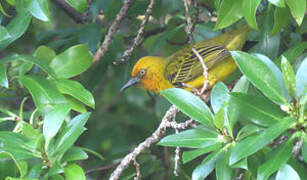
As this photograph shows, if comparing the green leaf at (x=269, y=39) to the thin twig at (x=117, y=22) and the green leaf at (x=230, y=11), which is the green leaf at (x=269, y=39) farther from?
the thin twig at (x=117, y=22)

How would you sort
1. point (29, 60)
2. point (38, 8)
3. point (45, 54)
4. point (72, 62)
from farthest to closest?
point (45, 54), point (72, 62), point (29, 60), point (38, 8)

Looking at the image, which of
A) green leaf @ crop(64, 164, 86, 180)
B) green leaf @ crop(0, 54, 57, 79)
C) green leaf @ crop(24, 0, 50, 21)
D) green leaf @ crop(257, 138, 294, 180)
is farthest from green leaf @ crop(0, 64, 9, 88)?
green leaf @ crop(257, 138, 294, 180)

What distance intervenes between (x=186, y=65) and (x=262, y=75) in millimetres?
2450

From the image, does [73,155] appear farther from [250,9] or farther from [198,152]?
[250,9]

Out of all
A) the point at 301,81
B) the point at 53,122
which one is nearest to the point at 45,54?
the point at 53,122

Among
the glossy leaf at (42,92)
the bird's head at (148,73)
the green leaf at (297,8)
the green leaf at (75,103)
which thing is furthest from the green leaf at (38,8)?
the bird's head at (148,73)

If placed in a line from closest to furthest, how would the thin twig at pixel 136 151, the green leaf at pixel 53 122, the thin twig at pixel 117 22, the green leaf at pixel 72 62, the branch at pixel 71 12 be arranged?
1. the green leaf at pixel 53 122
2. the thin twig at pixel 136 151
3. the green leaf at pixel 72 62
4. the thin twig at pixel 117 22
5. the branch at pixel 71 12

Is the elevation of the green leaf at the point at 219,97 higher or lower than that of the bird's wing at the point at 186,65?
higher

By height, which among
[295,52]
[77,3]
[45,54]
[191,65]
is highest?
[77,3]

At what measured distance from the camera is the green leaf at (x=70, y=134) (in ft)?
8.21

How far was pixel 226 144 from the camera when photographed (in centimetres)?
233

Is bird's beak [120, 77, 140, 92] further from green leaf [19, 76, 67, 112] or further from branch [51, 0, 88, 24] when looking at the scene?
green leaf [19, 76, 67, 112]

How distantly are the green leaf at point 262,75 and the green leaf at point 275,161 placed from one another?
21 cm

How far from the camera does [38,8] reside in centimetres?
290
